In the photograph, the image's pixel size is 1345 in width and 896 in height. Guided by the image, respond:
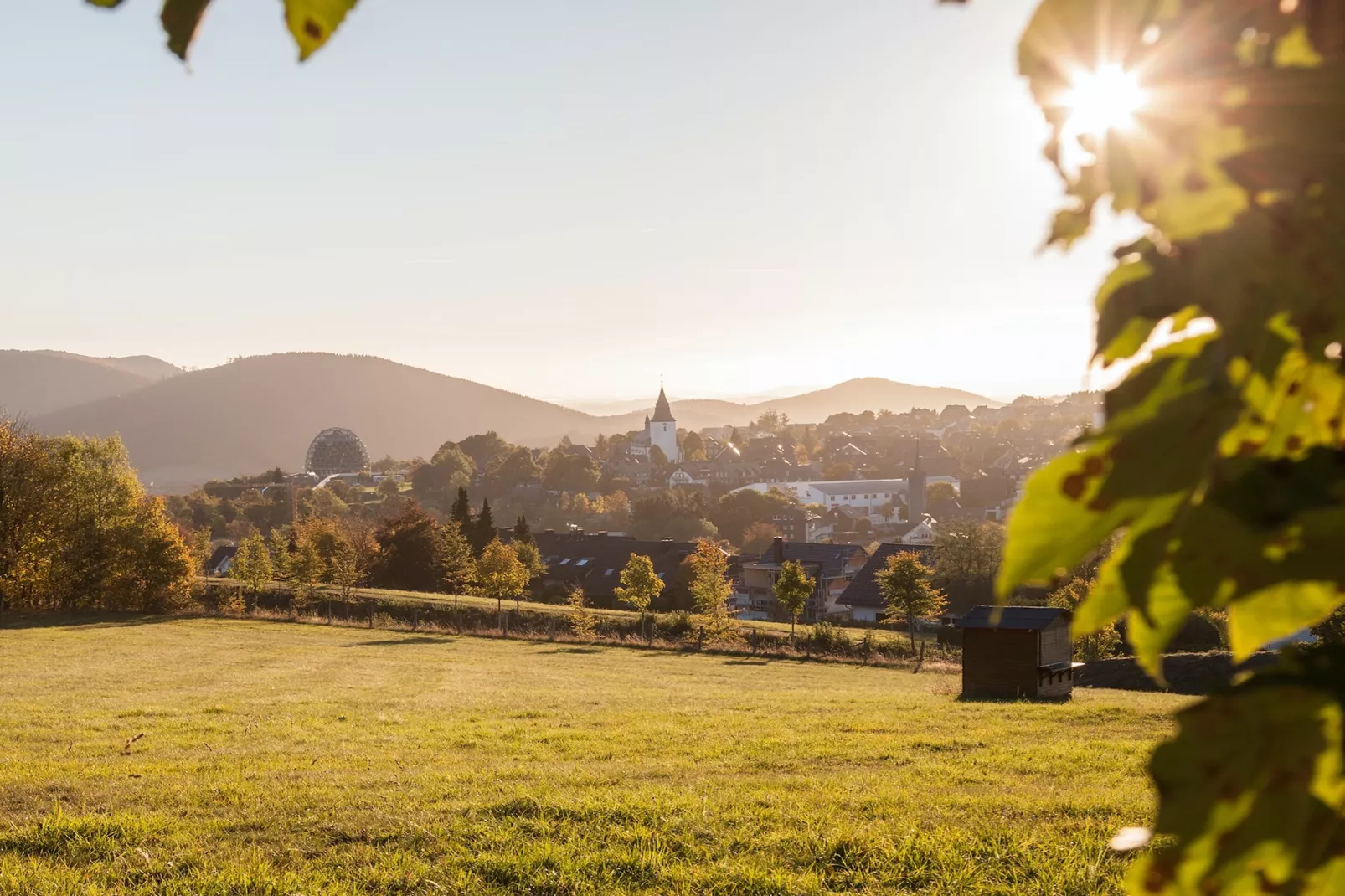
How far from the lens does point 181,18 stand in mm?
726

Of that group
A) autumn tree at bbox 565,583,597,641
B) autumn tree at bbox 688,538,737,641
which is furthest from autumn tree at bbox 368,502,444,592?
autumn tree at bbox 688,538,737,641

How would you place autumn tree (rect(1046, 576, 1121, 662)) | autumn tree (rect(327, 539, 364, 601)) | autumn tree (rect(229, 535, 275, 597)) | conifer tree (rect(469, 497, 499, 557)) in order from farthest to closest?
1. conifer tree (rect(469, 497, 499, 557))
2. autumn tree (rect(327, 539, 364, 601))
3. autumn tree (rect(229, 535, 275, 597))
4. autumn tree (rect(1046, 576, 1121, 662))

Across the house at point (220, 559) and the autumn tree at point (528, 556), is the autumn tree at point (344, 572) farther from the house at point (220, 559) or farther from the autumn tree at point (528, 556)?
the house at point (220, 559)

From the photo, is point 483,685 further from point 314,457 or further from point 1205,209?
point 314,457

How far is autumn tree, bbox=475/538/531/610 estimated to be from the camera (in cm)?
4388

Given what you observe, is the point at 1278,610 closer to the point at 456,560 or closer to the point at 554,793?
the point at 554,793

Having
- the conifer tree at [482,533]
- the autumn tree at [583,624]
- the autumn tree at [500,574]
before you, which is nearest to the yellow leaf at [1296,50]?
the autumn tree at [583,624]

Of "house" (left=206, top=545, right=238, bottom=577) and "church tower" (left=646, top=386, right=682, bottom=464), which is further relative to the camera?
"church tower" (left=646, top=386, right=682, bottom=464)

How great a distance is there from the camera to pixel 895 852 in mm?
6242

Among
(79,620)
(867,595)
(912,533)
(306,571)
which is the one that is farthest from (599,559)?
(912,533)

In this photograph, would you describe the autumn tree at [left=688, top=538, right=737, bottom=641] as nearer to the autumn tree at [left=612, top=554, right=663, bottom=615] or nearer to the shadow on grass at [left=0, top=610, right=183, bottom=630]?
the autumn tree at [left=612, top=554, right=663, bottom=615]

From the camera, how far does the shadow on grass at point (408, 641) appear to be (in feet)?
103

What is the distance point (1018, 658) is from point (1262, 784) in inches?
932

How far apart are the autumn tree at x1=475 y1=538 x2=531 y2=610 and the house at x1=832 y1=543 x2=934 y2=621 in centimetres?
2031
